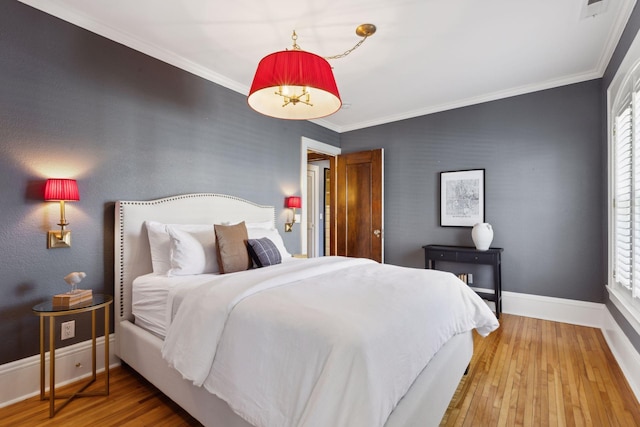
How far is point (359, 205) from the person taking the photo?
4.90 metres

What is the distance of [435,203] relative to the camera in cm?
433

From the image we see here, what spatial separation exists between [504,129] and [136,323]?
14.3 feet

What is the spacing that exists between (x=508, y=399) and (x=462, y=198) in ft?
8.53

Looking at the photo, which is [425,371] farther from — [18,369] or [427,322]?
[18,369]

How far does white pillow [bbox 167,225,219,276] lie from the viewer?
2.36m

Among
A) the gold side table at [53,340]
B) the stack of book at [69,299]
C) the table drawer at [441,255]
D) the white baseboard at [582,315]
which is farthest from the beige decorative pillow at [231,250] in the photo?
the white baseboard at [582,315]

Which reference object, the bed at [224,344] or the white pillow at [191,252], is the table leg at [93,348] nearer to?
the bed at [224,344]

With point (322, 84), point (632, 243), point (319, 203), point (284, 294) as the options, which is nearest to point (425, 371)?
point (284, 294)

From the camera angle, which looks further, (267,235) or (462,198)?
(462,198)

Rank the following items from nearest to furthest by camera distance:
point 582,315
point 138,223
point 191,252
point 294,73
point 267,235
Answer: point 294,73
point 191,252
point 138,223
point 267,235
point 582,315

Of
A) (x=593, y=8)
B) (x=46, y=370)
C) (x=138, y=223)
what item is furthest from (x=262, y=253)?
(x=593, y=8)

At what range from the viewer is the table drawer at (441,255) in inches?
151

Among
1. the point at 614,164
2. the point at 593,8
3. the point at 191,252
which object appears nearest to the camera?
the point at 593,8

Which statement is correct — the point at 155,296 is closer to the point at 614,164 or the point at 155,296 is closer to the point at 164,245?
the point at 164,245
